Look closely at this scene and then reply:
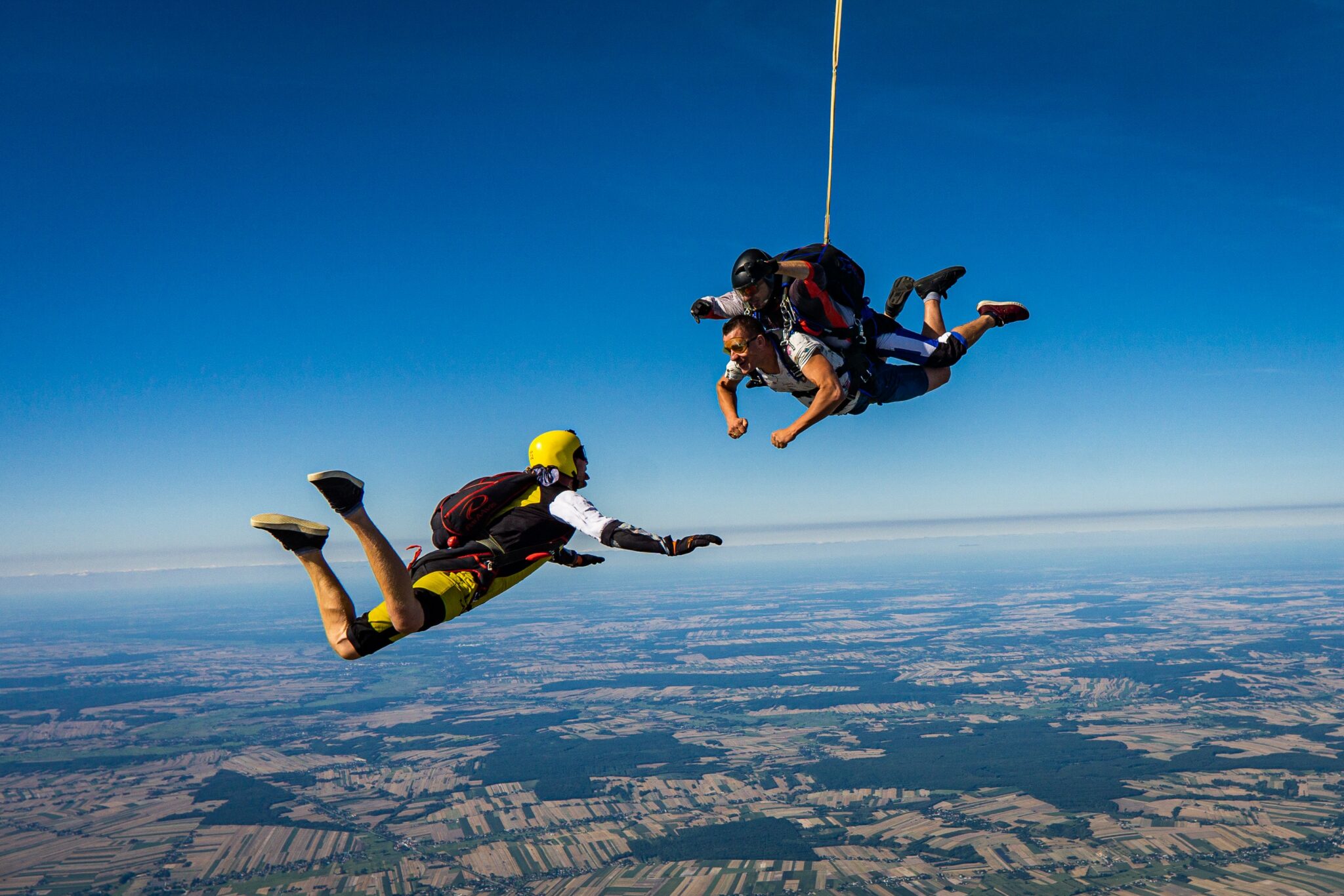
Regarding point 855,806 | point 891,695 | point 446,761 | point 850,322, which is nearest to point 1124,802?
point 855,806

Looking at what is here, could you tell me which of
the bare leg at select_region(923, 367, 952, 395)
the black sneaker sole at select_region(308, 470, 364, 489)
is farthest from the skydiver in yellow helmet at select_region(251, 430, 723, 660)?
the bare leg at select_region(923, 367, 952, 395)

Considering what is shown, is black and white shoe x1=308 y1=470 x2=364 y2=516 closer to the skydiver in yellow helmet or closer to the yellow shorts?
the skydiver in yellow helmet

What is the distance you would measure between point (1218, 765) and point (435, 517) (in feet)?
360

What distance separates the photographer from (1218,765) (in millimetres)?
87625

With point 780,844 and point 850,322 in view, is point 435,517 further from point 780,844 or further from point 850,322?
point 780,844

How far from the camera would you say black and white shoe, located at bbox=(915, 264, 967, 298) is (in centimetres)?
811

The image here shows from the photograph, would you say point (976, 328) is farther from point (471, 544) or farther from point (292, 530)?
point (292, 530)

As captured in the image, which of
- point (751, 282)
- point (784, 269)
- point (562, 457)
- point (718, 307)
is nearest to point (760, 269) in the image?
point (751, 282)

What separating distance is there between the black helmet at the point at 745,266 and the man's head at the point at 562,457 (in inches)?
77.4

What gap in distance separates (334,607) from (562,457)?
2.20m

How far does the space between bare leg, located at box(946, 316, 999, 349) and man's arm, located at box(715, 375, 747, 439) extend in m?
2.41

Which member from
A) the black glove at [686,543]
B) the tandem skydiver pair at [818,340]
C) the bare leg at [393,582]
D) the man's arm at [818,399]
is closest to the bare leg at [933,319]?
the tandem skydiver pair at [818,340]

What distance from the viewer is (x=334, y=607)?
6.14m

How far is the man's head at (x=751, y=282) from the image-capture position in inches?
242
